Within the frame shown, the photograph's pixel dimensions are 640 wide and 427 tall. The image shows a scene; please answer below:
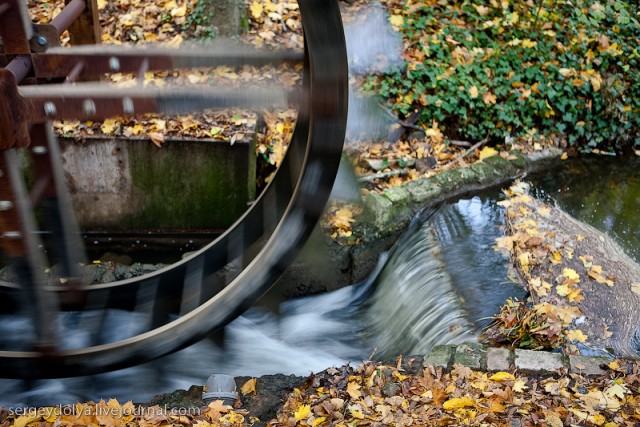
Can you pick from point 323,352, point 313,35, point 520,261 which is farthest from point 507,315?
point 313,35

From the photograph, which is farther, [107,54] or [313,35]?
[107,54]

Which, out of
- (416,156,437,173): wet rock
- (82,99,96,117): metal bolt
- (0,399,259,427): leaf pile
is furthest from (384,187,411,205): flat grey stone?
(82,99,96,117): metal bolt

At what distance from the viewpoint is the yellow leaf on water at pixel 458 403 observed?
3.00m

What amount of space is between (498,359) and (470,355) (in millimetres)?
151

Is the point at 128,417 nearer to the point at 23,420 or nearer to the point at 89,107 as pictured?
the point at 23,420

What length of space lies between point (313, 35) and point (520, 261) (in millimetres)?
2326

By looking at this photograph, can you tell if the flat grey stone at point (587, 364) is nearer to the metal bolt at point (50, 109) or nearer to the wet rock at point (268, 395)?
the wet rock at point (268, 395)

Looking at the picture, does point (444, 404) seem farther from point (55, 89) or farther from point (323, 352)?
point (55, 89)

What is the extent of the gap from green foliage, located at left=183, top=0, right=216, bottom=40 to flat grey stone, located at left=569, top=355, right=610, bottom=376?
14.8 ft

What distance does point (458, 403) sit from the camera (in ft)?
9.86

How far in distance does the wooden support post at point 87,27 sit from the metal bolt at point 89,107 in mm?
2225

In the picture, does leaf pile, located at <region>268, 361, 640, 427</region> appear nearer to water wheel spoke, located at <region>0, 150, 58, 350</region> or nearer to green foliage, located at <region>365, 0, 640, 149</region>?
water wheel spoke, located at <region>0, 150, 58, 350</region>

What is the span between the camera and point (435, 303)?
13.3 feet

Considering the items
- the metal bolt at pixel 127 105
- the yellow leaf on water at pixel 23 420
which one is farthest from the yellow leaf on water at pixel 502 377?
the yellow leaf on water at pixel 23 420
